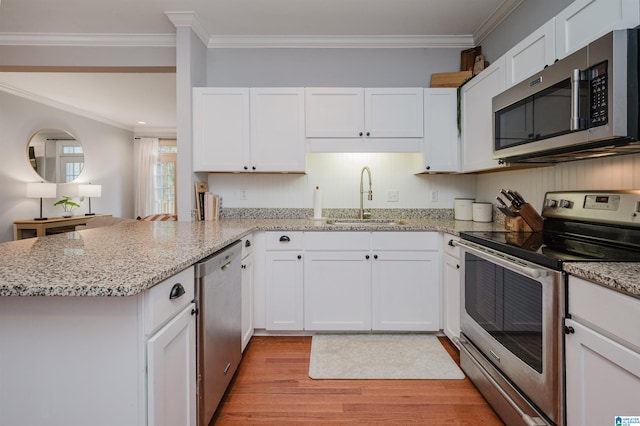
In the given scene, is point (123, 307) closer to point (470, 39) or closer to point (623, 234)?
point (623, 234)

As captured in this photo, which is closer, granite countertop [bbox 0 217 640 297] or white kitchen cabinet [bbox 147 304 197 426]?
granite countertop [bbox 0 217 640 297]

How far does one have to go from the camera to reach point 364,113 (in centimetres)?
278

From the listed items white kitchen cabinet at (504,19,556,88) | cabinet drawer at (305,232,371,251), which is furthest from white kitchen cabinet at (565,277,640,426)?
cabinet drawer at (305,232,371,251)

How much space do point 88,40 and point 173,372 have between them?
324 centimetres

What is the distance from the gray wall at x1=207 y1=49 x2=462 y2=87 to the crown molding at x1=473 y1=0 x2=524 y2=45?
0.74ft

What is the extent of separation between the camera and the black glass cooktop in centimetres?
126

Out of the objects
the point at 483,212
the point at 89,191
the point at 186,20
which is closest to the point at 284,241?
the point at 483,212

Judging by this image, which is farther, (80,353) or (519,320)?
(519,320)

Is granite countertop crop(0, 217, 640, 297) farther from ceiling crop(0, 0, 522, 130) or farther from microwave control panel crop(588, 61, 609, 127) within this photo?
ceiling crop(0, 0, 522, 130)

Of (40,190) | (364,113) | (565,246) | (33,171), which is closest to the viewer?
(565,246)

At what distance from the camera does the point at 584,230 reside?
1.68 metres

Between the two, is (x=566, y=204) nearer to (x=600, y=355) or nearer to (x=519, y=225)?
(x=519, y=225)

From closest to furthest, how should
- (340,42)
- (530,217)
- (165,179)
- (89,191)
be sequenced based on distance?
(530,217) < (340,42) < (89,191) < (165,179)

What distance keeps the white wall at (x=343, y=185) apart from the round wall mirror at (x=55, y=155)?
3895 mm
